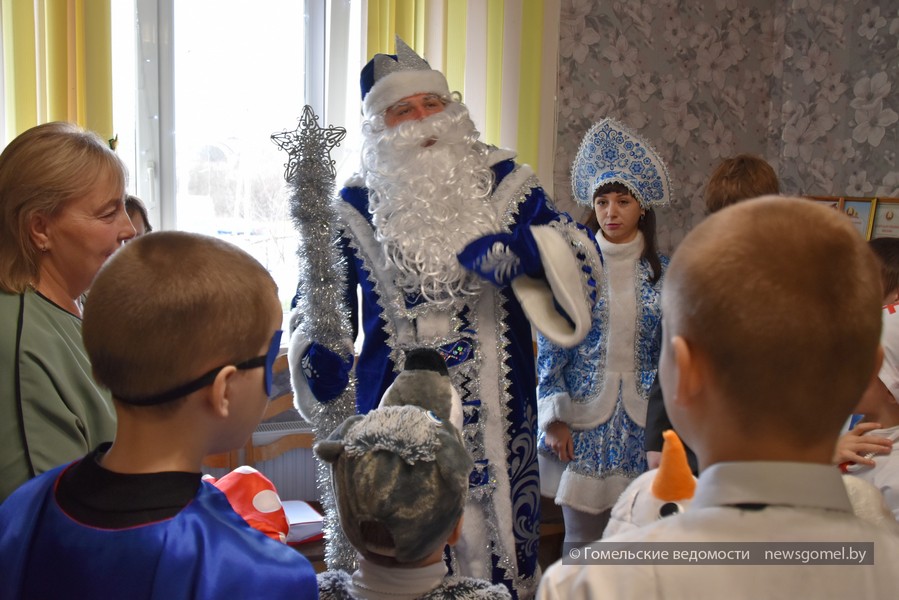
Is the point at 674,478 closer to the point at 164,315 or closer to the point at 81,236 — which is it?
the point at 164,315

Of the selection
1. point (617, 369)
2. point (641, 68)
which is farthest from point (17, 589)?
point (641, 68)

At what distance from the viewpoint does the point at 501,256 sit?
6.71 feet

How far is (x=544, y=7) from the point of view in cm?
359

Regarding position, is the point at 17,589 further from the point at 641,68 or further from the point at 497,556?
the point at 641,68

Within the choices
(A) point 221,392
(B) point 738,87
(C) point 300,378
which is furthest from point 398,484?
(B) point 738,87

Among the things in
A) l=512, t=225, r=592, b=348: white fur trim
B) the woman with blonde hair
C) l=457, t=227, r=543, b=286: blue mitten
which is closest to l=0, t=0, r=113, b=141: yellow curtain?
the woman with blonde hair

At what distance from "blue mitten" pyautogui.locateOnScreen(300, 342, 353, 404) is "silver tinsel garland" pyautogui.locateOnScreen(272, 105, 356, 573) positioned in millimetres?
16

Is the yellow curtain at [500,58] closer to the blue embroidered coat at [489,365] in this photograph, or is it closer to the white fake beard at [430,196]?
the white fake beard at [430,196]

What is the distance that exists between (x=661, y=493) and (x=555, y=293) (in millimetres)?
1202

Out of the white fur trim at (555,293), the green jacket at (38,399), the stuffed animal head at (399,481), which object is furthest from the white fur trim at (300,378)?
the stuffed animal head at (399,481)

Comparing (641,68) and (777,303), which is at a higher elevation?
(641,68)

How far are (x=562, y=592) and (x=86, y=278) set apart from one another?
1118mm

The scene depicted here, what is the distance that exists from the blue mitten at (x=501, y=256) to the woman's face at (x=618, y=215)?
77 cm

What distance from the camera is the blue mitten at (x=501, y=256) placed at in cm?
204
